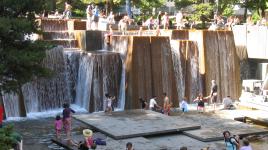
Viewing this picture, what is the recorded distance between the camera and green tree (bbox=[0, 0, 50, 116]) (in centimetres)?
1576

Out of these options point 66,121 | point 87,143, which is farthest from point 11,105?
point 87,143

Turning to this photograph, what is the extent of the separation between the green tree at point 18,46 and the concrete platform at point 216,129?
5590 mm

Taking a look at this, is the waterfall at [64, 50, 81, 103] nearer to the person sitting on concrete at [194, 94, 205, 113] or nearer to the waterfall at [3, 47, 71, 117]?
the waterfall at [3, 47, 71, 117]

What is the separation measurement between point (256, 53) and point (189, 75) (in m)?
5.45

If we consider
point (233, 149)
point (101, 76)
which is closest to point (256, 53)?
point (101, 76)

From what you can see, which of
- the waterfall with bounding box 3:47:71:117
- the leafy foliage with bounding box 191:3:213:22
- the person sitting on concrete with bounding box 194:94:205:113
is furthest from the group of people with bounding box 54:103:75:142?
the leafy foliage with bounding box 191:3:213:22

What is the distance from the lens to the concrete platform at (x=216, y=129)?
18000mm

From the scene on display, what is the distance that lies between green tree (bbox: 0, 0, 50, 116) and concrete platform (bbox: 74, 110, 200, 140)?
3.17m

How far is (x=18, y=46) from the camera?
1661 centimetres

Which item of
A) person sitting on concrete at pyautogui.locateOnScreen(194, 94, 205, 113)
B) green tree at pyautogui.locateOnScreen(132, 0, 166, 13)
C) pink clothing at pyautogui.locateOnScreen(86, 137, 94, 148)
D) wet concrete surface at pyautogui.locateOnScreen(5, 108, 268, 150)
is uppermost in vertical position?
green tree at pyautogui.locateOnScreen(132, 0, 166, 13)

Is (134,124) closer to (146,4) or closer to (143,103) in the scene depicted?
(143,103)

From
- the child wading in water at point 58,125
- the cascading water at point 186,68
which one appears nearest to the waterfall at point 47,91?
the child wading in water at point 58,125

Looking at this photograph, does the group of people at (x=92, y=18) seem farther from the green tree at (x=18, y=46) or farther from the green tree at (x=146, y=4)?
the green tree at (x=18, y=46)

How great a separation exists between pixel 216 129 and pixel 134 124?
3.00 m
